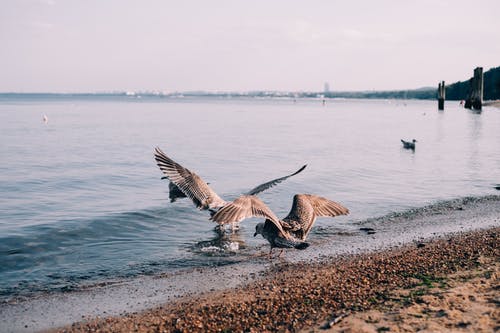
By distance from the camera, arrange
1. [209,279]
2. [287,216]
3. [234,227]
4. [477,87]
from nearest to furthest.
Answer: [209,279] < [287,216] < [234,227] < [477,87]

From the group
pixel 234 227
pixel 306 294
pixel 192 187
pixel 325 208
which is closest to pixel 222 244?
pixel 234 227

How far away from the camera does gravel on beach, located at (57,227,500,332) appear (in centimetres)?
762

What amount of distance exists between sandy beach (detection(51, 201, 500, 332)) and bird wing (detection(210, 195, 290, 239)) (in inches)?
51.3

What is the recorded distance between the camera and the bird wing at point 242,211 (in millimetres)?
9461

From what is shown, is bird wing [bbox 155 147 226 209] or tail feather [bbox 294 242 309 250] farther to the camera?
bird wing [bbox 155 147 226 209]

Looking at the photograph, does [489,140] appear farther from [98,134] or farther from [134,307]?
[134,307]

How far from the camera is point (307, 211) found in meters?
11.1

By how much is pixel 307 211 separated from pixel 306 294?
2.73m

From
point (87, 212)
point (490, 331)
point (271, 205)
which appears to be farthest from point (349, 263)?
point (87, 212)

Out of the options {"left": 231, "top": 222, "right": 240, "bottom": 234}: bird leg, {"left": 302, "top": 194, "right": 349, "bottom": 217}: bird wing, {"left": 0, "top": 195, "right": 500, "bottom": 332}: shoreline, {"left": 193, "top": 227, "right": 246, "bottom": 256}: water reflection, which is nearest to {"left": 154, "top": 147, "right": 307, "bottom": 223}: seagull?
{"left": 193, "top": 227, "right": 246, "bottom": 256}: water reflection

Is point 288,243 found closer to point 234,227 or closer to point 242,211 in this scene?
point 242,211

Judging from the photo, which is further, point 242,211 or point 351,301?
point 242,211

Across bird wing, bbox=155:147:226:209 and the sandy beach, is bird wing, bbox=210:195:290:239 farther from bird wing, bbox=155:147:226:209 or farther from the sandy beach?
bird wing, bbox=155:147:226:209

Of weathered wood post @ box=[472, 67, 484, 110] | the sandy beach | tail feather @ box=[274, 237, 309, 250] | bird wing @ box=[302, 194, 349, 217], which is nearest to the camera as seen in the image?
the sandy beach
